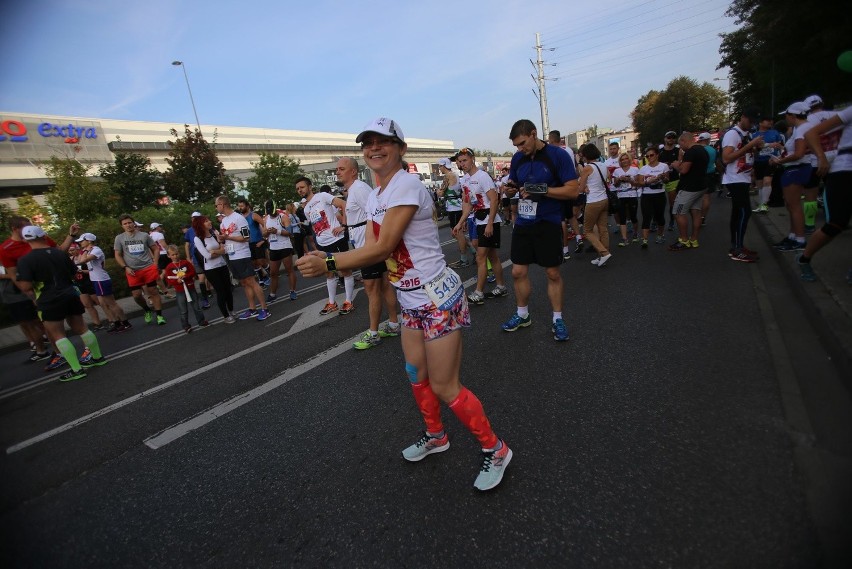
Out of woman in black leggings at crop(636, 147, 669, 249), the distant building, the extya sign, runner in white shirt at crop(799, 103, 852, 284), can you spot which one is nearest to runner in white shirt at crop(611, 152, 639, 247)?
woman in black leggings at crop(636, 147, 669, 249)

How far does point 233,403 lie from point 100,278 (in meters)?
6.13

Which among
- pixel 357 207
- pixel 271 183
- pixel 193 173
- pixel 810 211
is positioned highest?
pixel 193 173

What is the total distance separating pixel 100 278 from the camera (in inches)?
315

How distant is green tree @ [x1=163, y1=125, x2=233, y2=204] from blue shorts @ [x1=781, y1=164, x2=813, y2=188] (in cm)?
2935

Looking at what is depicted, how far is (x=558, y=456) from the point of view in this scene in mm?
2521

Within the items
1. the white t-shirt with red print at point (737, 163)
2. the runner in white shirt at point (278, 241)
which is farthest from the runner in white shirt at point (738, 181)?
the runner in white shirt at point (278, 241)

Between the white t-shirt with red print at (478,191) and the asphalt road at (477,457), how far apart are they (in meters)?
1.74

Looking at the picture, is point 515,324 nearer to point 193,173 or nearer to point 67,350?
point 67,350

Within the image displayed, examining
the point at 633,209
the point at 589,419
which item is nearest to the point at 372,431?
the point at 589,419

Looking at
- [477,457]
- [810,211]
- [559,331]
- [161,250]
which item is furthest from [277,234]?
[810,211]

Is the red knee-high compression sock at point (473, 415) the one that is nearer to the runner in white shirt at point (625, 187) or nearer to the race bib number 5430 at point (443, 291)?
the race bib number 5430 at point (443, 291)

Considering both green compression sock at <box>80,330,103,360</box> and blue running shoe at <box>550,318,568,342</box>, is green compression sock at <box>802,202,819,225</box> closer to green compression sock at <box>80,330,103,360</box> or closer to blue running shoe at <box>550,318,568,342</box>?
blue running shoe at <box>550,318,568,342</box>

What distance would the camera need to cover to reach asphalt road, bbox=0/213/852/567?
78.0 inches

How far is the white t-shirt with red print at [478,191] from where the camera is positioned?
5.72m
